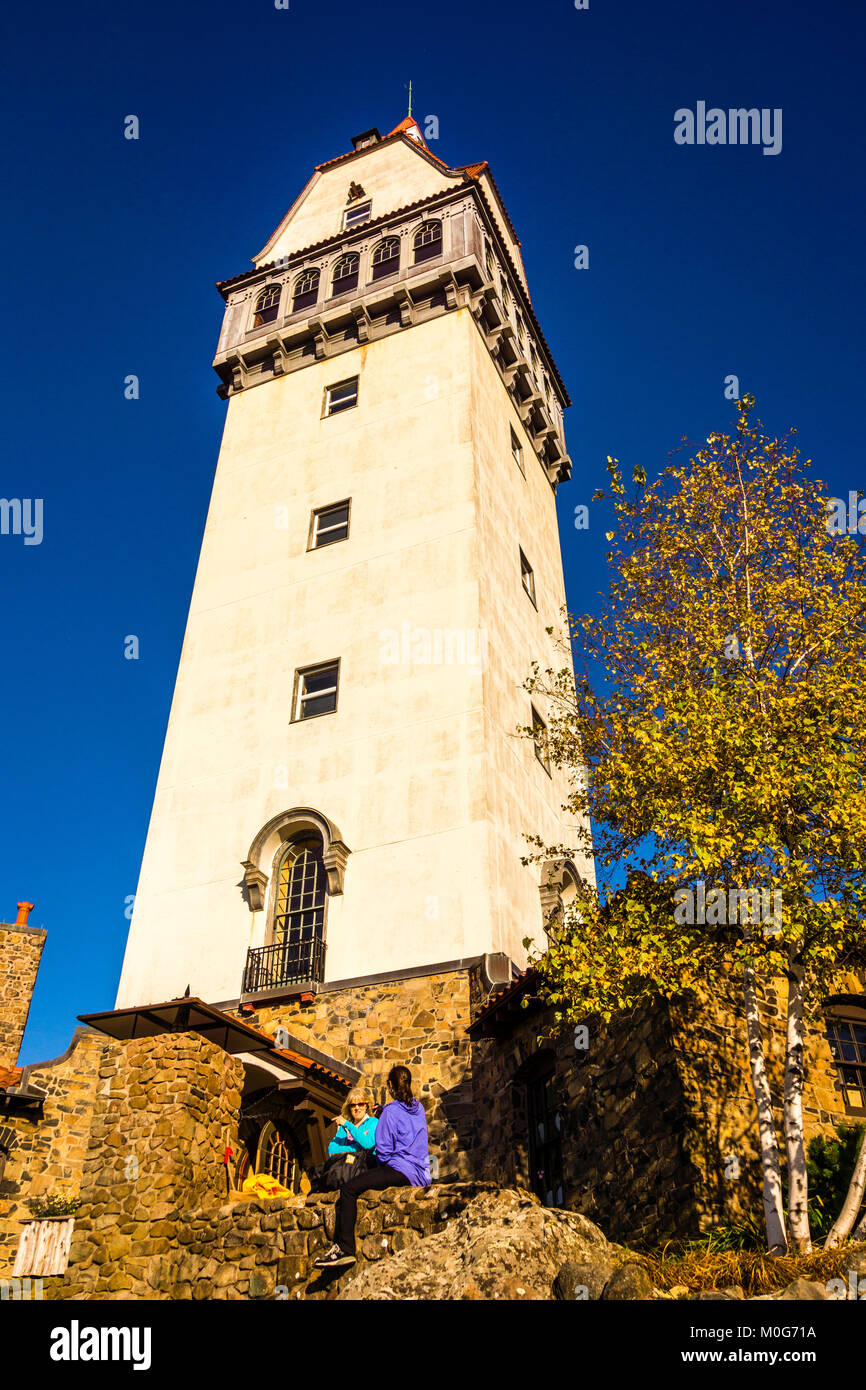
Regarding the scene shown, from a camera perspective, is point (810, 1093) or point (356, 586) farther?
point (356, 586)

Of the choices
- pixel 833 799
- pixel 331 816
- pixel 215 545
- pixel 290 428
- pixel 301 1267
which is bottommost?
pixel 301 1267

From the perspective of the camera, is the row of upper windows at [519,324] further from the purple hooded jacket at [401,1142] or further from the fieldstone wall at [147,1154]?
the purple hooded jacket at [401,1142]

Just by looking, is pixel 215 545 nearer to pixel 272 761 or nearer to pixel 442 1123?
pixel 272 761

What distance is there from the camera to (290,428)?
31.0 m

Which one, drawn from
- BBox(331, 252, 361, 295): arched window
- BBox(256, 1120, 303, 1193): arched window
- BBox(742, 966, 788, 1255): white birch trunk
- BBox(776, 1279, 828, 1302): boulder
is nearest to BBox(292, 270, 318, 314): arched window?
BBox(331, 252, 361, 295): arched window

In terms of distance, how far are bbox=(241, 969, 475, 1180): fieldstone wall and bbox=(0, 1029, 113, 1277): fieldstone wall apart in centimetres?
605

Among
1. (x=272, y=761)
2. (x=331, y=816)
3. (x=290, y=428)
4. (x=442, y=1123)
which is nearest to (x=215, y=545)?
(x=290, y=428)

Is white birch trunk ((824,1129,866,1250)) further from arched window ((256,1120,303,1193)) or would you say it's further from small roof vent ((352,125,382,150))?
small roof vent ((352,125,382,150))

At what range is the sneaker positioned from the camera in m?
10.4

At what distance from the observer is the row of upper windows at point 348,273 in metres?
32.6

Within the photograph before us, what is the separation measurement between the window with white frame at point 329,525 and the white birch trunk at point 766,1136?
1819 centimetres

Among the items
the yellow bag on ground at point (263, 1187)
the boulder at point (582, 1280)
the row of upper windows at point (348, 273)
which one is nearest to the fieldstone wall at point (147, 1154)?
the yellow bag on ground at point (263, 1187)
